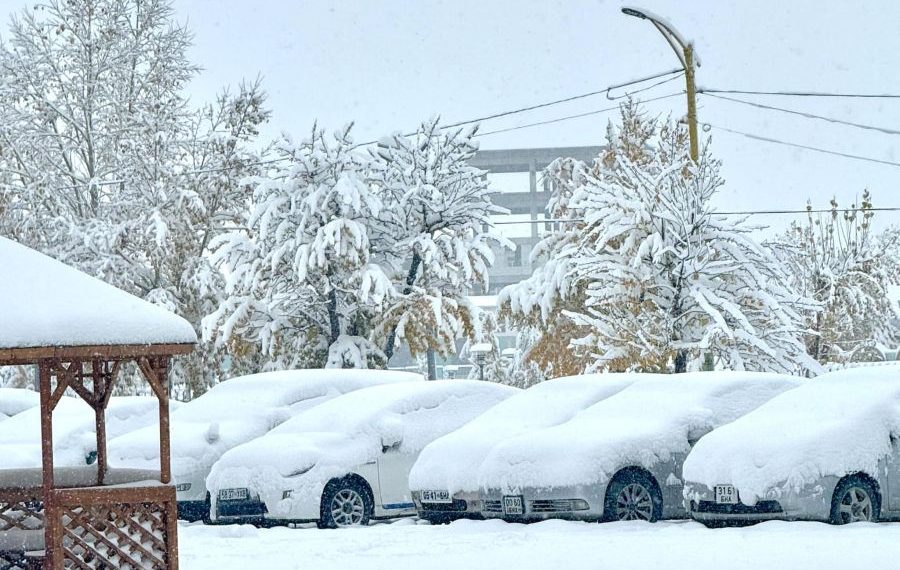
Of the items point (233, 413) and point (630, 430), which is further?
point (233, 413)

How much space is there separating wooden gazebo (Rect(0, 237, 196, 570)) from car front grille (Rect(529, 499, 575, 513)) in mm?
3999

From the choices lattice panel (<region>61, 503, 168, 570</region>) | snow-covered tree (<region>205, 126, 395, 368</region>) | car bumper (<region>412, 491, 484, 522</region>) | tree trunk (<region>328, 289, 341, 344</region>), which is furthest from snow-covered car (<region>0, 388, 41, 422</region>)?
lattice panel (<region>61, 503, 168, 570</region>)

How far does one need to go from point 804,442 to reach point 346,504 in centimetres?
501

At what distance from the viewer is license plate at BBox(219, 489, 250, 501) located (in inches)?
602

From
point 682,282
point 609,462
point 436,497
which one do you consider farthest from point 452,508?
point 682,282

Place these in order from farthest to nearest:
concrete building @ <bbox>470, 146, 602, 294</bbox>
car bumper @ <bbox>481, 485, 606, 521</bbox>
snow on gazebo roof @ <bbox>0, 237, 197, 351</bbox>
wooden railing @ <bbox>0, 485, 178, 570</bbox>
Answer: concrete building @ <bbox>470, 146, 602, 294</bbox>
car bumper @ <bbox>481, 485, 606, 521</bbox>
wooden railing @ <bbox>0, 485, 178, 570</bbox>
snow on gazebo roof @ <bbox>0, 237, 197, 351</bbox>

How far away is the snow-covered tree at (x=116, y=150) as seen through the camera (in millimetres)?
33969

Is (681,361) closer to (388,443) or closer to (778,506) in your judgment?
(388,443)

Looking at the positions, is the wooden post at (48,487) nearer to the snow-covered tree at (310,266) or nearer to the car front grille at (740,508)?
the car front grille at (740,508)

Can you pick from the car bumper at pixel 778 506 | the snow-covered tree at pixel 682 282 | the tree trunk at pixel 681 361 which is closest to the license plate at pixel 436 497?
the car bumper at pixel 778 506

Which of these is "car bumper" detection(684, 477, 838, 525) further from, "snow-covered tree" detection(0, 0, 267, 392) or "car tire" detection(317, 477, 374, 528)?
"snow-covered tree" detection(0, 0, 267, 392)

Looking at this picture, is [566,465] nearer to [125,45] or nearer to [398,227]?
[398,227]

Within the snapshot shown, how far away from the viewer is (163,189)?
34375 millimetres

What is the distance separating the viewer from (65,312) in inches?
406
